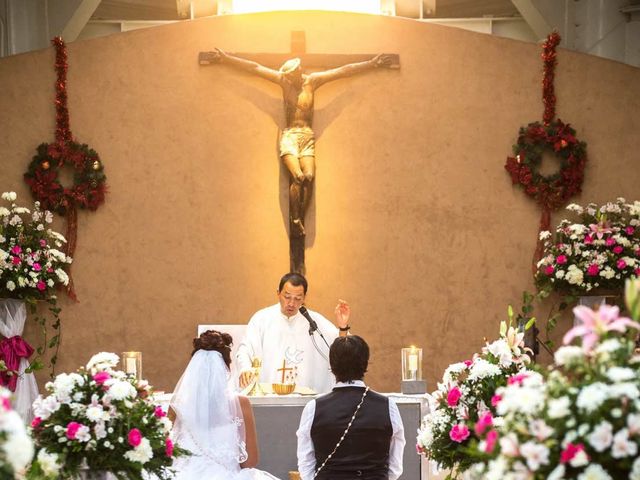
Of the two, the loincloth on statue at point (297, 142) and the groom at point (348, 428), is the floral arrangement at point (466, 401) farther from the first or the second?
the loincloth on statue at point (297, 142)

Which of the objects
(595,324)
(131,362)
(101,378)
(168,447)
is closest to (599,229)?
(131,362)

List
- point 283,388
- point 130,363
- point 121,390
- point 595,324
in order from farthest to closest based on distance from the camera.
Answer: point 130,363 < point 283,388 < point 121,390 < point 595,324

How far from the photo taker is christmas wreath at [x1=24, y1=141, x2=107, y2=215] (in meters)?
8.32

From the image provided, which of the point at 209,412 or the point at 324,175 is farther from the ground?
the point at 324,175

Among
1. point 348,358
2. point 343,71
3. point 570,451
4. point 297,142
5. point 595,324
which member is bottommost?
point 570,451

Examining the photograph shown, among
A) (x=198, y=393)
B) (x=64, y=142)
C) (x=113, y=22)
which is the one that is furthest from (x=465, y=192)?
(x=113, y=22)

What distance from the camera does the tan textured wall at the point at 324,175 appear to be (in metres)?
8.48

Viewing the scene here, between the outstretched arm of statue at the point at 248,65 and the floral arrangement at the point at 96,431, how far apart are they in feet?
15.2

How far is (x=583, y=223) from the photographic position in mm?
8602

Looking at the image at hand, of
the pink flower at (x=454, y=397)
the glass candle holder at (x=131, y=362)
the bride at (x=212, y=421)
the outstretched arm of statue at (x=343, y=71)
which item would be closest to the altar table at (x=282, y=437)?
the glass candle holder at (x=131, y=362)

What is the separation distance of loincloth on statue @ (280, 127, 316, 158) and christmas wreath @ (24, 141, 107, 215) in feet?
4.60

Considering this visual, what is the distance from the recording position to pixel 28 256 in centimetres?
794

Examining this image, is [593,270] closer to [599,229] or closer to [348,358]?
[599,229]

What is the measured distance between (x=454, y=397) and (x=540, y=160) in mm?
4435
